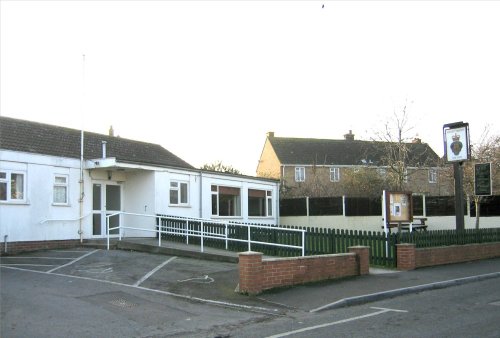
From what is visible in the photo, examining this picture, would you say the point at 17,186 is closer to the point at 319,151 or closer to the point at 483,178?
the point at 483,178

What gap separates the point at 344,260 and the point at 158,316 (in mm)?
6077

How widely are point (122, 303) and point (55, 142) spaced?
1191 centimetres

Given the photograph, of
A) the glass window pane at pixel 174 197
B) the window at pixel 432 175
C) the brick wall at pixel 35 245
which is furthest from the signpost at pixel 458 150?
the window at pixel 432 175

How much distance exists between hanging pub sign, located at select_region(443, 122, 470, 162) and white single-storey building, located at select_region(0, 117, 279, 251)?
10.8 metres

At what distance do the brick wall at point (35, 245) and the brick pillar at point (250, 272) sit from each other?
957 centimetres

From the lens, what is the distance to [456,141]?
19188 mm

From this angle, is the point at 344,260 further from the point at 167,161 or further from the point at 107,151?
the point at 167,161

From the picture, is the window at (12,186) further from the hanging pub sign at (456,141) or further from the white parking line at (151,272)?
the hanging pub sign at (456,141)

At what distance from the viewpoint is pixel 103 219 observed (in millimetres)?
20609

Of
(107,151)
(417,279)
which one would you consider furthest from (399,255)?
(107,151)

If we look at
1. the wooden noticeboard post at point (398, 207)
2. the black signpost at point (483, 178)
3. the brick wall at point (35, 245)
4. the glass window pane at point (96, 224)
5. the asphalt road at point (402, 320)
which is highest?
the black signpost at point (483, 178)

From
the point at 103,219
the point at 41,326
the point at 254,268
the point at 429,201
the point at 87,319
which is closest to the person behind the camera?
the point at 41,326

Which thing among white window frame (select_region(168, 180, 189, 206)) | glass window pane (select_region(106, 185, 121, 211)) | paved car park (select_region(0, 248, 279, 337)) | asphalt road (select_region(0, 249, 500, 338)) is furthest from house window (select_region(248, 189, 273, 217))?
asphalt road (select_region(0, 249, 500, 338))

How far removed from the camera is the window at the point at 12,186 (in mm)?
16953
